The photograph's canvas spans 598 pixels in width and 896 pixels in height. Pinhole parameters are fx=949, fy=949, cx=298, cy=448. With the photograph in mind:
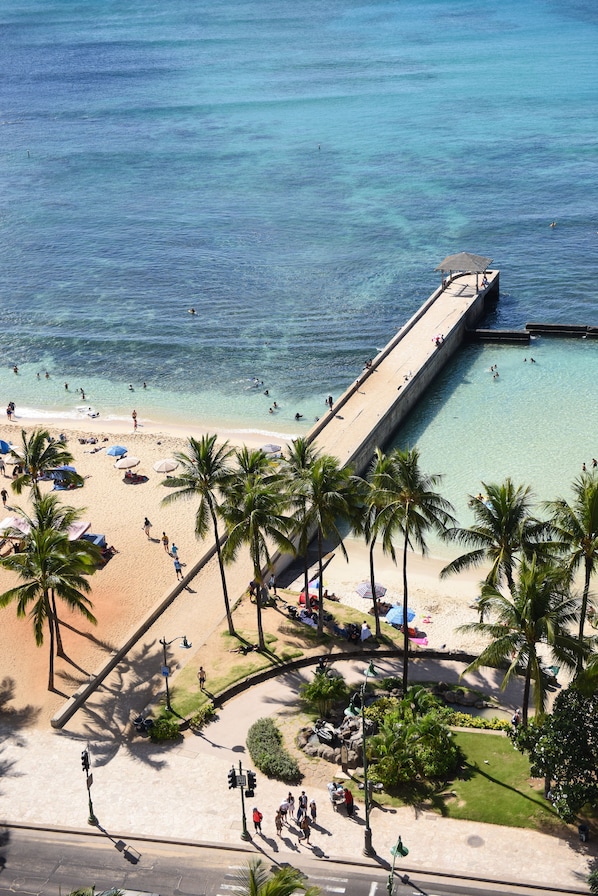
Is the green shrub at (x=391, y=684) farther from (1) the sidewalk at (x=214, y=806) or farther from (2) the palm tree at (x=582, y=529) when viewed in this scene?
(2) the palm tree at (x=582, y=529)

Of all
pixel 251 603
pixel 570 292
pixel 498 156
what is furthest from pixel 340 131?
pixel 251 603

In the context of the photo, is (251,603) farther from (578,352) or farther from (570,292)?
(570,292)

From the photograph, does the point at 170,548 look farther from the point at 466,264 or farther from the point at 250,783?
the point at 466,264

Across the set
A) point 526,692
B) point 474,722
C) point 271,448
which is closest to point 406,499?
point 526,692

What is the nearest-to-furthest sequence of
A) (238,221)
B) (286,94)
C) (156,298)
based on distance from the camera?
(156,298) → (238,221) → (286,94)

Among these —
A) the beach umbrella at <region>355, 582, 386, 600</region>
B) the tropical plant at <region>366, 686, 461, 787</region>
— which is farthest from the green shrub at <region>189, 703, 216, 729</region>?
the beach umbrella at <region>355, 582, 386, 600</region>

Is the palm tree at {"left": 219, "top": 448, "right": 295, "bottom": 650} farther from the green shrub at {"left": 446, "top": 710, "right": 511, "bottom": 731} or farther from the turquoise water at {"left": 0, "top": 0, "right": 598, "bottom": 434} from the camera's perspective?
the turquoise water at {"left": 0, "top": 0, "right": 598, "bottom": 434}

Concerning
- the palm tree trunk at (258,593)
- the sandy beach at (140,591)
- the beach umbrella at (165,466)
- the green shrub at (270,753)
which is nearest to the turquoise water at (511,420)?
the sandy beach at (140,591)
